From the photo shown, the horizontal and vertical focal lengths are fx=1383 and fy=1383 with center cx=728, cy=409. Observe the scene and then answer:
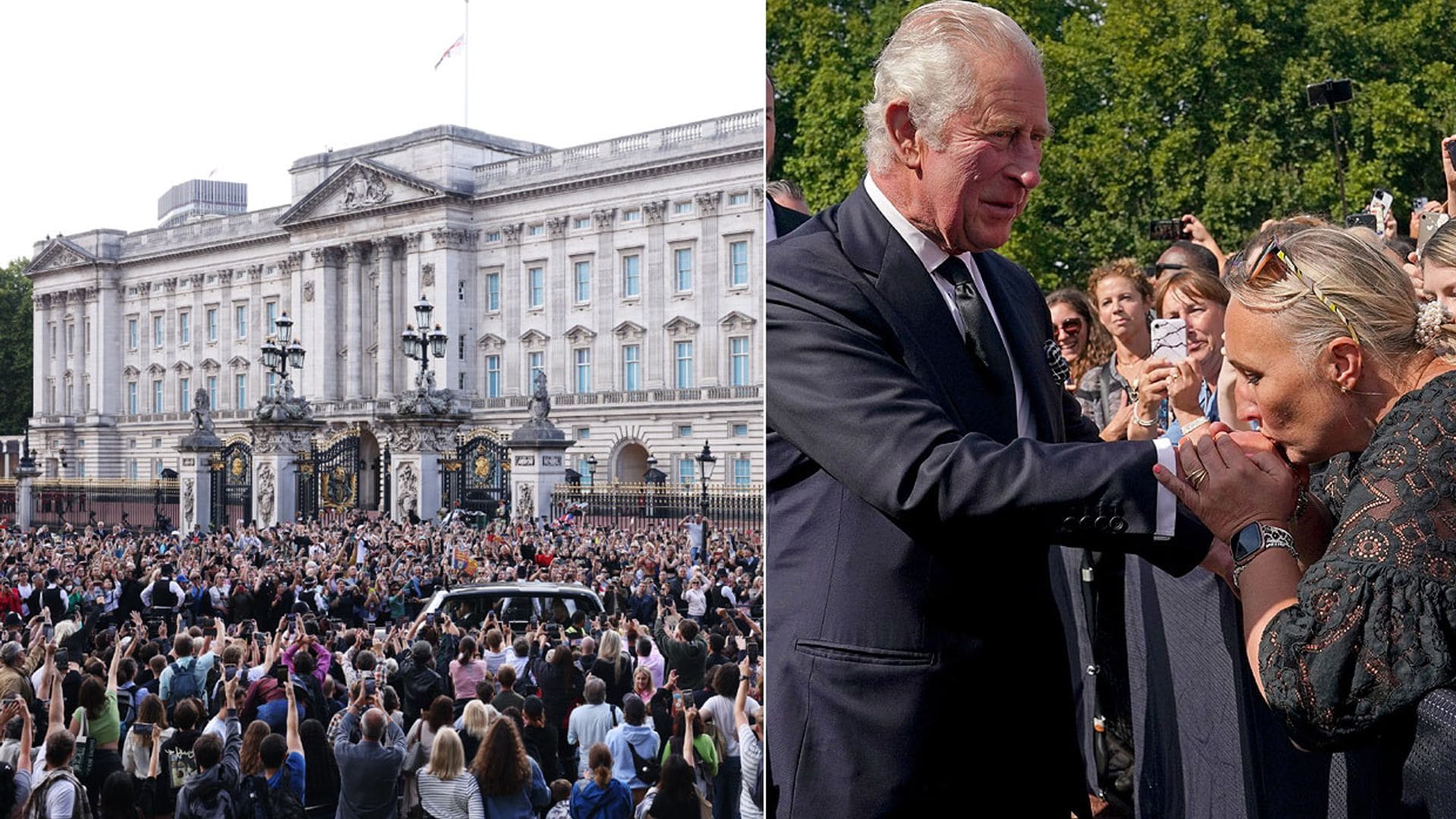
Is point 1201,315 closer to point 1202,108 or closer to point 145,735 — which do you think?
point 145,735

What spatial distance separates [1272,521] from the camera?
2.12m

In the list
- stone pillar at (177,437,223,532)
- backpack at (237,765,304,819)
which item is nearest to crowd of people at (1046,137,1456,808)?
backpack at (237,765,304,819)

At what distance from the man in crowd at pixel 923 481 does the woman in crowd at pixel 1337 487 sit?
18cm

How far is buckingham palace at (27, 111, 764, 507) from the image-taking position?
126 inches

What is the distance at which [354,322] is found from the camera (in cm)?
362

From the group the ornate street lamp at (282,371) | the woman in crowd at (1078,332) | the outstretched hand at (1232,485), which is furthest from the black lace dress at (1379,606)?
the woman in crowd at (1078,332)

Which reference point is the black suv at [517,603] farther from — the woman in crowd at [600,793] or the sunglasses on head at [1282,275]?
the sunglasses on head at [1282,275]

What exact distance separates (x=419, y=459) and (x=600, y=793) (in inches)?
59.4

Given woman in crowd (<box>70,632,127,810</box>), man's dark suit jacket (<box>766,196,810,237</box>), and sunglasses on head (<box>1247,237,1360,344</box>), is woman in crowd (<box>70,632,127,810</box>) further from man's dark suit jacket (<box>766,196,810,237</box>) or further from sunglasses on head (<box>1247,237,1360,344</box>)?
sunglasses on head (<box>1247,237,1360,344</box>)

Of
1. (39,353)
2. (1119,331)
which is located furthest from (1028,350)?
(1119,331)

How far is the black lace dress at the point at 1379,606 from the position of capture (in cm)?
188

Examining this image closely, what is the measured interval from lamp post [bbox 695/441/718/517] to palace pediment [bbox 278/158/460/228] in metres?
1.02

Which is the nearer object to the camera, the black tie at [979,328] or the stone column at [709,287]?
the black tie at [979,328]

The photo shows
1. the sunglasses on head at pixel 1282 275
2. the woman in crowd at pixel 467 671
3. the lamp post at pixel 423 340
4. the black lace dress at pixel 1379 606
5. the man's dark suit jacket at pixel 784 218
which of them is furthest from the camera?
the lamp post at pixel 423 340
